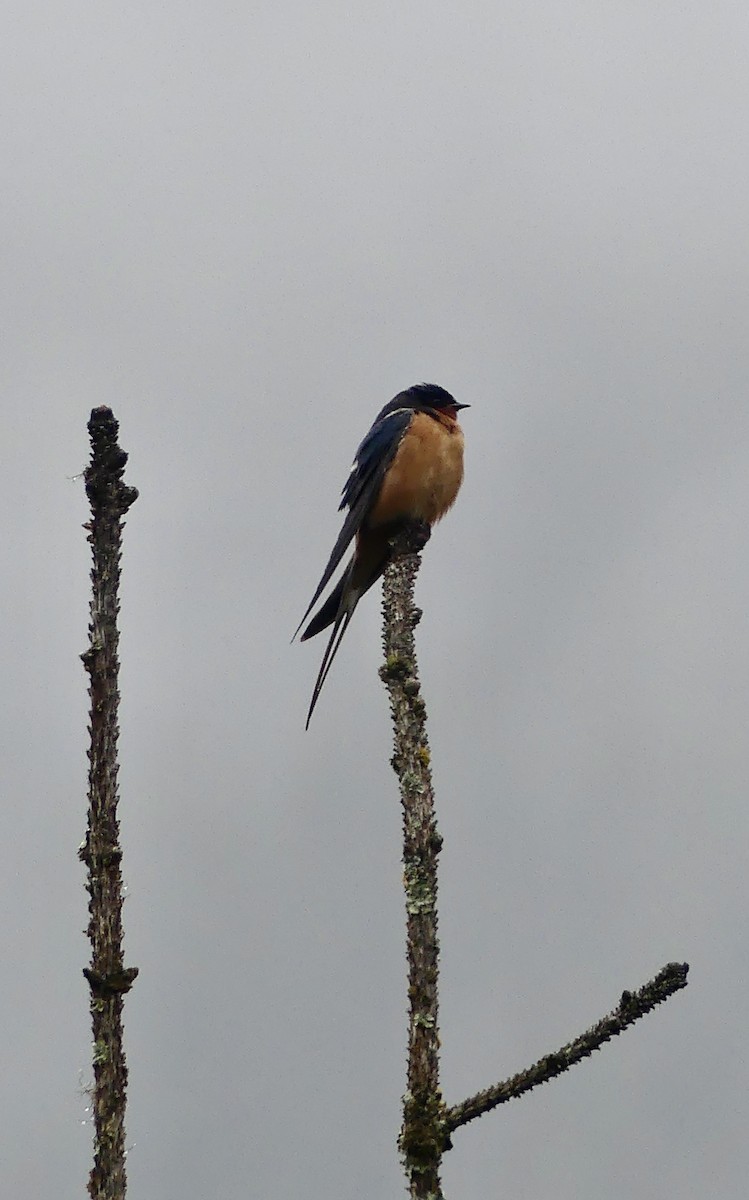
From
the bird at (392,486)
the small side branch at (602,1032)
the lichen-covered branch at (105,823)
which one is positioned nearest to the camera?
the lichen-covered branch at (105,823)

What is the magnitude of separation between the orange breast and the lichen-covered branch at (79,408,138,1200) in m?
4.78

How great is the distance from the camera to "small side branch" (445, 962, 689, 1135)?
454cm

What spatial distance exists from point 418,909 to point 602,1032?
801 millimetres

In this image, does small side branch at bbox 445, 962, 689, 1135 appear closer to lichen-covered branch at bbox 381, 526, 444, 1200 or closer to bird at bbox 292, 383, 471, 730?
lichen-covered branch at bbox 381, 526, 444, 1200

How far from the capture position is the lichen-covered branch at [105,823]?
398 centimetres

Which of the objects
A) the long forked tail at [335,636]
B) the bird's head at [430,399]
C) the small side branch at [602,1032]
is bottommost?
the small side branch at [602,1032]

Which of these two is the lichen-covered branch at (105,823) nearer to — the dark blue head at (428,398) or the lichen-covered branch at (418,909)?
the lichen-covered branch at (418,909)

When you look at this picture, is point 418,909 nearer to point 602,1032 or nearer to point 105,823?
point 602,1032

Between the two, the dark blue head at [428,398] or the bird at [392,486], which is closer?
the bird at [392,486]

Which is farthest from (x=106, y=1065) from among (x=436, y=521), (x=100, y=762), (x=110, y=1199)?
(x=436, y=521)

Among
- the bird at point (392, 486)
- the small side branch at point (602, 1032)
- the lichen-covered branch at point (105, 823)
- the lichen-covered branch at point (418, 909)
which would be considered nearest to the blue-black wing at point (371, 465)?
the bird at point (392, 486)

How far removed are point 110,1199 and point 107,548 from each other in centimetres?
211

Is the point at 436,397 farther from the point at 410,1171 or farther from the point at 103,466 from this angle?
the point at 410,1171

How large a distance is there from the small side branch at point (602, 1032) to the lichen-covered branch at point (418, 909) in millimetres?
279
